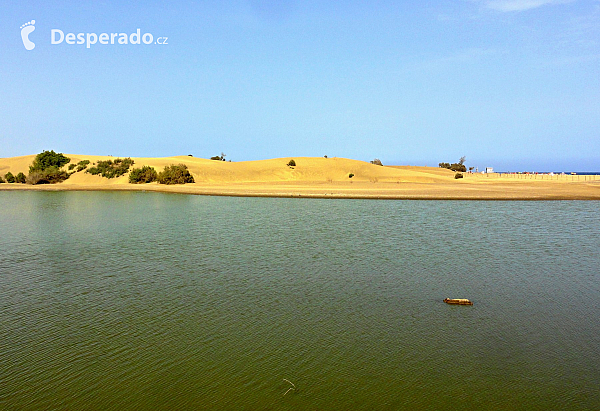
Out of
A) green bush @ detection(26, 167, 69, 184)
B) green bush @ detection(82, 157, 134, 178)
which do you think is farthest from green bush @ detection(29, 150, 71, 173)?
green bush @ detection(82, 157, 134, 178)

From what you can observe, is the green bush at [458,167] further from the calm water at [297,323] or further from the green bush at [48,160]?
the calm water at [297,323]

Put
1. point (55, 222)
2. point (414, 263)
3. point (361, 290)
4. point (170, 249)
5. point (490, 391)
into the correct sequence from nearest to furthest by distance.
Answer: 1. point (490, 391)
2. point (361, 290)
3. point (414, 263)
4. point (170, 249)
5. point (55, 222)

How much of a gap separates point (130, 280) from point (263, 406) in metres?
7.89

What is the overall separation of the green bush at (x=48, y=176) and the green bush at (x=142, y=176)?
11.5 meters

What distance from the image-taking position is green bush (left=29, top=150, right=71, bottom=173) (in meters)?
75.1

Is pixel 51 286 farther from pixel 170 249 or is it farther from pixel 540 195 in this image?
pixel 540 195

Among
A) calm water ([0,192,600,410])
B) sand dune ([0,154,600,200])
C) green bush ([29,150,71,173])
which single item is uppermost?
green bush ([29,150,71,173])

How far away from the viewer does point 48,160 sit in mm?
76688

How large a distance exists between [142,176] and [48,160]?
1999 centimetres

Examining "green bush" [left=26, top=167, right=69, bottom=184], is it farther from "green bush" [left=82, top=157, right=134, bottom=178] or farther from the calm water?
the calm water

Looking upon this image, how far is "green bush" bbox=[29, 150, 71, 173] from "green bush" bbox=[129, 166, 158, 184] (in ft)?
52.4

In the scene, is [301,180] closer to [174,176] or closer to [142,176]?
[174,176]

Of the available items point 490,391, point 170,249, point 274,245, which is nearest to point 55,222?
point 170,249

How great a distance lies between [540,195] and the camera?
146ft
